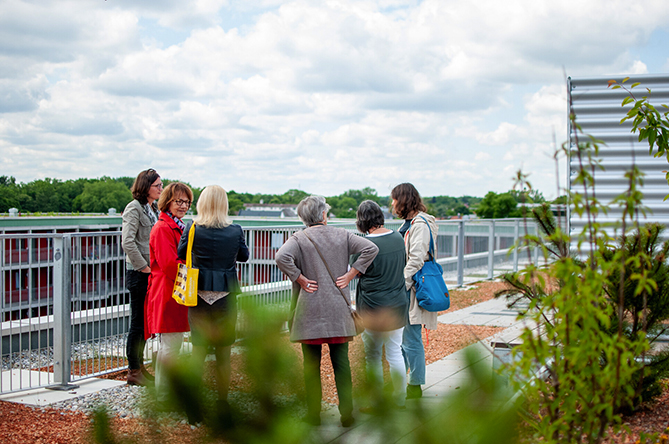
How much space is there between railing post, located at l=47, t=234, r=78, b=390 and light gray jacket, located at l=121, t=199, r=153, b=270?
0.61 m

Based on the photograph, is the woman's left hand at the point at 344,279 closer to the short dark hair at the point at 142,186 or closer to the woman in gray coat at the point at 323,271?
the woman in gray coat at the point at 323,271

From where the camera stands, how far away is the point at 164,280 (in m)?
5.05

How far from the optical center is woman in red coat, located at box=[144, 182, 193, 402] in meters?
4.93

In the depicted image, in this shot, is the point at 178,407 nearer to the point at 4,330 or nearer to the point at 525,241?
the point at 525,241

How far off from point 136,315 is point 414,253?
290 cm

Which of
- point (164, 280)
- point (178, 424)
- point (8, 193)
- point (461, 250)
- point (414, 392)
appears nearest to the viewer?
point (414, 392)

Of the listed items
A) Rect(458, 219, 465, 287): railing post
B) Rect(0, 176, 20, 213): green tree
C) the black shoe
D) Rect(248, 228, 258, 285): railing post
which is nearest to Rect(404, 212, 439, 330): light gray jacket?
Rect(248, 228, 258, 285): railing post

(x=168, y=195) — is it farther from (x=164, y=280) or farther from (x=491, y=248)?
(x=491, y=248)

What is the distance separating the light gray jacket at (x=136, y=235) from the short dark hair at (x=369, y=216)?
7.26 ft

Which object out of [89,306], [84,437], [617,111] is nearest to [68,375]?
[89,306]

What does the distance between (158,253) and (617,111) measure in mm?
5030

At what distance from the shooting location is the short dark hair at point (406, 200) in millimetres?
5344

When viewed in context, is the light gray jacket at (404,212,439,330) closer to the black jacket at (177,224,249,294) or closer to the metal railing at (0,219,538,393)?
the metal railing at (0,219,538,393)

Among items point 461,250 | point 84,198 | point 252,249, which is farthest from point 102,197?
point 252,249
